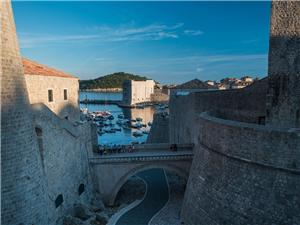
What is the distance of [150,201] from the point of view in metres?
19.9

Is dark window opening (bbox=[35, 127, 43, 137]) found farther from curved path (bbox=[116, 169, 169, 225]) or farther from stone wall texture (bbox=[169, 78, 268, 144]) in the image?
stone wall texture (bbox=[169, 78, 268, 144])

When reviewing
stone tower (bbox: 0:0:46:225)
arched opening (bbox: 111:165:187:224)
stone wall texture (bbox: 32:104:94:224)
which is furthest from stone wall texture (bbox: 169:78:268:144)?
stone tower (bbox: 0:0:46:225)

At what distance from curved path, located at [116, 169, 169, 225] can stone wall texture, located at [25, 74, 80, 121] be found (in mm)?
8089

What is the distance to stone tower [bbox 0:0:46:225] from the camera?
8.35 metres

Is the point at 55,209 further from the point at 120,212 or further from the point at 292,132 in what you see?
the point at 292,132

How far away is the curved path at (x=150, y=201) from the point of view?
55.6 ft

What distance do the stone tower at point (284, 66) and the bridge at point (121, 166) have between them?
783cm

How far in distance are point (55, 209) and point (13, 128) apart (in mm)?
6778

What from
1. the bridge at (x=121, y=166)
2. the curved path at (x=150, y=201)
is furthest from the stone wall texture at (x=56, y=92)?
the curved path at (x=150, y=201)

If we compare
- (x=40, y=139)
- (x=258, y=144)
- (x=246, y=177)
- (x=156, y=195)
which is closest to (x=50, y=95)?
(x=40, y=139)

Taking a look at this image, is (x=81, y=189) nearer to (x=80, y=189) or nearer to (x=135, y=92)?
(x=80, y=189)

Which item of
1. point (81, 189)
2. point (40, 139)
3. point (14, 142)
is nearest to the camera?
point (14, 142)

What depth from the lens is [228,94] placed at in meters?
21.9

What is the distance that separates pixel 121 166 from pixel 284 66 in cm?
1239
